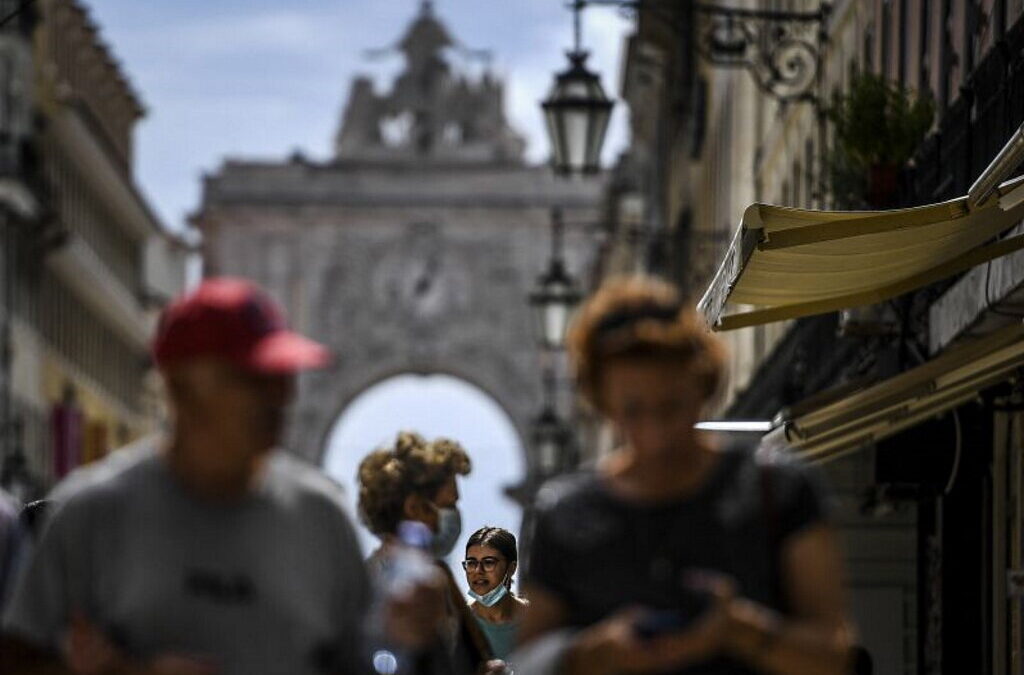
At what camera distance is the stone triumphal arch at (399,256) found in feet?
Result: 332

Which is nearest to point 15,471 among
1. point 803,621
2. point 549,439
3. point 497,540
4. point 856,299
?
point 549,439

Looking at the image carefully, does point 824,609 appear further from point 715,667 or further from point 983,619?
point 983,619

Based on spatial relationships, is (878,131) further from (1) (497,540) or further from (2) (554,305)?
(2) (554,305)

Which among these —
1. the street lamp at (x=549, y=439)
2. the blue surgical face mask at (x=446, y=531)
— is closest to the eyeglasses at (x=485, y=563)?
the blue surgical face mask at (x=446, y=531)

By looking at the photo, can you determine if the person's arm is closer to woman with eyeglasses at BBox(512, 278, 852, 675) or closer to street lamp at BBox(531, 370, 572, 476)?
woman with eyeglasses at BBox(512, 278, 852, 675)

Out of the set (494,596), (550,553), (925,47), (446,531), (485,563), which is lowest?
(494,596)

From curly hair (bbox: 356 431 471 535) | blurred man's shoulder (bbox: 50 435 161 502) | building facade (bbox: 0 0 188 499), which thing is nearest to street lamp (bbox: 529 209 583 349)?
building facade (bbox: 0 0 188 499)

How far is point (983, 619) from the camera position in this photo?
2034 centimetres

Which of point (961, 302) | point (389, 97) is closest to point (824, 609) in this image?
point (961, 302)

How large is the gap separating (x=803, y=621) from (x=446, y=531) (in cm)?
283

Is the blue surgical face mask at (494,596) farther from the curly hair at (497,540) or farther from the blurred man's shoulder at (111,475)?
the blurred man's shoulder at (111,475)

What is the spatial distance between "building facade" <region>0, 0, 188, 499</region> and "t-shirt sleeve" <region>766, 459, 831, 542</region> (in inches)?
1770

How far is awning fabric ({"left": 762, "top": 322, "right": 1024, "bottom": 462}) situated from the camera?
15930 millimetres

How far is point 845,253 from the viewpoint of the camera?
14.9 meters
